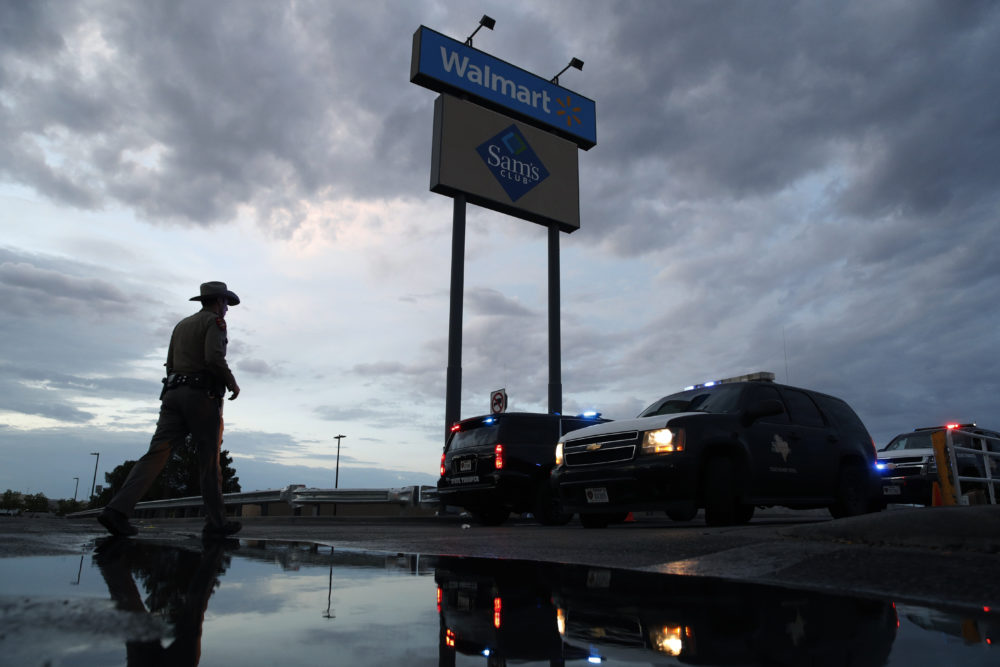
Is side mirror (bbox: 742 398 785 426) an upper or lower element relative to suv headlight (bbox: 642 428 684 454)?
upper

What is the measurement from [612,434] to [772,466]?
76.7 inches

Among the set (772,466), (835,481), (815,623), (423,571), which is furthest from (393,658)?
(835,481)

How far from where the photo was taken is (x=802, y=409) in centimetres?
909

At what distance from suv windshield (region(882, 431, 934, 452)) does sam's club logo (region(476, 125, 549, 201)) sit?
12.4m

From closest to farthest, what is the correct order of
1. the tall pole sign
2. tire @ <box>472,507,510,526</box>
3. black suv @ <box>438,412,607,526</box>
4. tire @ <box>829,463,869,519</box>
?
tire @ <box>829,463,869,519</box> → black suv @ <box>438,412,607,526</box> → tire @ <box>472,507,510,526</box> → the tall pole sign

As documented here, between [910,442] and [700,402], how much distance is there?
25.9 ft

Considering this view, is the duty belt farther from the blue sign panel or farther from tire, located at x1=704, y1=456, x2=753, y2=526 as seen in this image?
the blue sign panel

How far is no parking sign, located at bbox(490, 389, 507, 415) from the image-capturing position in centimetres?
1464

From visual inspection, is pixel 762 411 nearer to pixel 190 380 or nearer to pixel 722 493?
pixel 722 493

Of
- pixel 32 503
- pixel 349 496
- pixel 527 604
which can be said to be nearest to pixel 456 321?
pixel 349 496

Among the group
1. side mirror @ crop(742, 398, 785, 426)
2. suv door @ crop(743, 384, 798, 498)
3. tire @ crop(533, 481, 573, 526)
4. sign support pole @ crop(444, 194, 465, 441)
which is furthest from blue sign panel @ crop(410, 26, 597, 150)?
side mirror @ crop(742, 398, 785, 426)

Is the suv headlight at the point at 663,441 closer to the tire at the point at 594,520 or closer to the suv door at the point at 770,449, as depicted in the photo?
the suv door at the point at 770,449

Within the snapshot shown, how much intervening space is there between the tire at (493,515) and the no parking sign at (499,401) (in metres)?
3.72

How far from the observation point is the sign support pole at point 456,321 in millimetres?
18125
